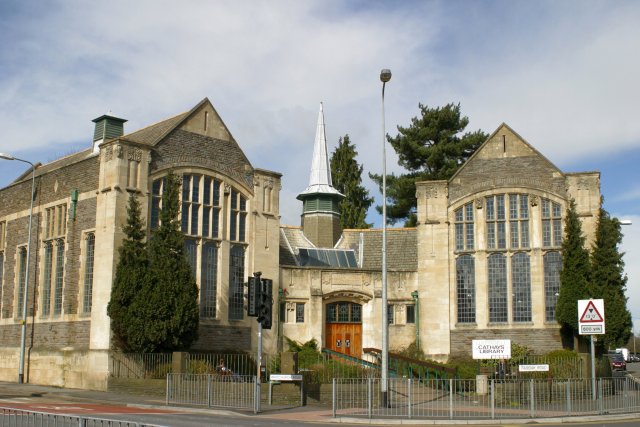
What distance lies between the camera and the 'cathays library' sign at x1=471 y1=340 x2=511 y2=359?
26484 mm

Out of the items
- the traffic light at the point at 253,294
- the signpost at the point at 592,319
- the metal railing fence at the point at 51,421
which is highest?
the traffic light at the point at 253,294

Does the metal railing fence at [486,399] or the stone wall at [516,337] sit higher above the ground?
the stone wall at [516,337]

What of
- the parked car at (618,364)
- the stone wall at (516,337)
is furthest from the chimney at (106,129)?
the parked car at (618,364)

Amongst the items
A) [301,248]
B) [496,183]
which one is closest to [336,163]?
[301,248]

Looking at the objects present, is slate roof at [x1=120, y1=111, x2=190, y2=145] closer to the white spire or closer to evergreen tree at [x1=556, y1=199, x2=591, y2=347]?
the white spire

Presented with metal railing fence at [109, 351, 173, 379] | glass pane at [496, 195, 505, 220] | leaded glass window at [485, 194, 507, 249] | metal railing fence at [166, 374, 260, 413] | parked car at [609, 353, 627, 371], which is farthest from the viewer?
parked car at [609, 353, 627, 371]

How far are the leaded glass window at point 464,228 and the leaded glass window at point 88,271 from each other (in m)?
17.2

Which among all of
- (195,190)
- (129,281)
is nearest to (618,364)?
(195,190)

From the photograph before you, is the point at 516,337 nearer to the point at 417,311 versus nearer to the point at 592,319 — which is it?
the point at 417,311

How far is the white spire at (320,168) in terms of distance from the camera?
44812mm

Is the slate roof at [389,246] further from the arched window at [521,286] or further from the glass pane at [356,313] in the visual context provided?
the arched window at [521,286]

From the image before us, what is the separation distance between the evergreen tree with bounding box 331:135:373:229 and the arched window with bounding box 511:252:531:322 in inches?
1079

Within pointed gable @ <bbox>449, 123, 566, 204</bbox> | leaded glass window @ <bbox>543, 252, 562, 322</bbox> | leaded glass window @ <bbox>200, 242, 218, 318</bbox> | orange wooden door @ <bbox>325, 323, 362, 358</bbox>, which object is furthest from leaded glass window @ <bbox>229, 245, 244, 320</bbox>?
leaded glass window @ <bbox>543, 252, 562, 322</bbox>

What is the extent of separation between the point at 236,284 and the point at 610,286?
16.8m
